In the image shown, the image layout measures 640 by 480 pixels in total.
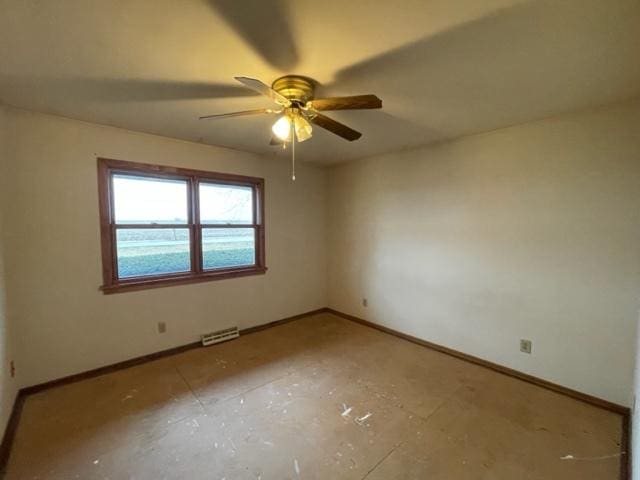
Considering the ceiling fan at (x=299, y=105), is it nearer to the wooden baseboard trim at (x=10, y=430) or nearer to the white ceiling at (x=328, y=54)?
the white ceiling at (x=328, y=54)

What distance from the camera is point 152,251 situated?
298cm

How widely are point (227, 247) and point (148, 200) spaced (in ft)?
3.33

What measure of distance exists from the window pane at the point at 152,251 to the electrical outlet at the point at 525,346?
349cm

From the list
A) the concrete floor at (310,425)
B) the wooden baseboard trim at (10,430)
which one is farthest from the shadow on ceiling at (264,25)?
the wooden baseboard trim at (10,430)

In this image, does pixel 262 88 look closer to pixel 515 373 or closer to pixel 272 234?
pixel 272 234

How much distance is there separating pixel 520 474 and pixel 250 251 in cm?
322

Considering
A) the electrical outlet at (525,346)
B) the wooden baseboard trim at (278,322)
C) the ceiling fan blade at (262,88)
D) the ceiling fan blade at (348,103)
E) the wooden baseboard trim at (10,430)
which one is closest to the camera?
the ceiling fan blade at (262,88)

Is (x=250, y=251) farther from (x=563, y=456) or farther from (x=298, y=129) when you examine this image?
(x=563, y=456)

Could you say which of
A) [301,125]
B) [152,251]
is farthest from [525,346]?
[152,251]

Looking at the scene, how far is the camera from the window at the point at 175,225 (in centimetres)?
270

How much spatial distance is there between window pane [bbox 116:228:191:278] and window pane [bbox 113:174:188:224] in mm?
125

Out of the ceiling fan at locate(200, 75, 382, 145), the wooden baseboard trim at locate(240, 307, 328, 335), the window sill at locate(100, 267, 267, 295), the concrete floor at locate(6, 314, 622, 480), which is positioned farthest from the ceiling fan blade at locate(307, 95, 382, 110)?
the wooden baseboard trim at locate(240, 307, 328, 335)

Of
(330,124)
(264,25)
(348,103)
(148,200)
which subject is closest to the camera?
(264,25)

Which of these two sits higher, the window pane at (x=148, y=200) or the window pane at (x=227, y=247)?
the window pane at (x=148, y=200)
